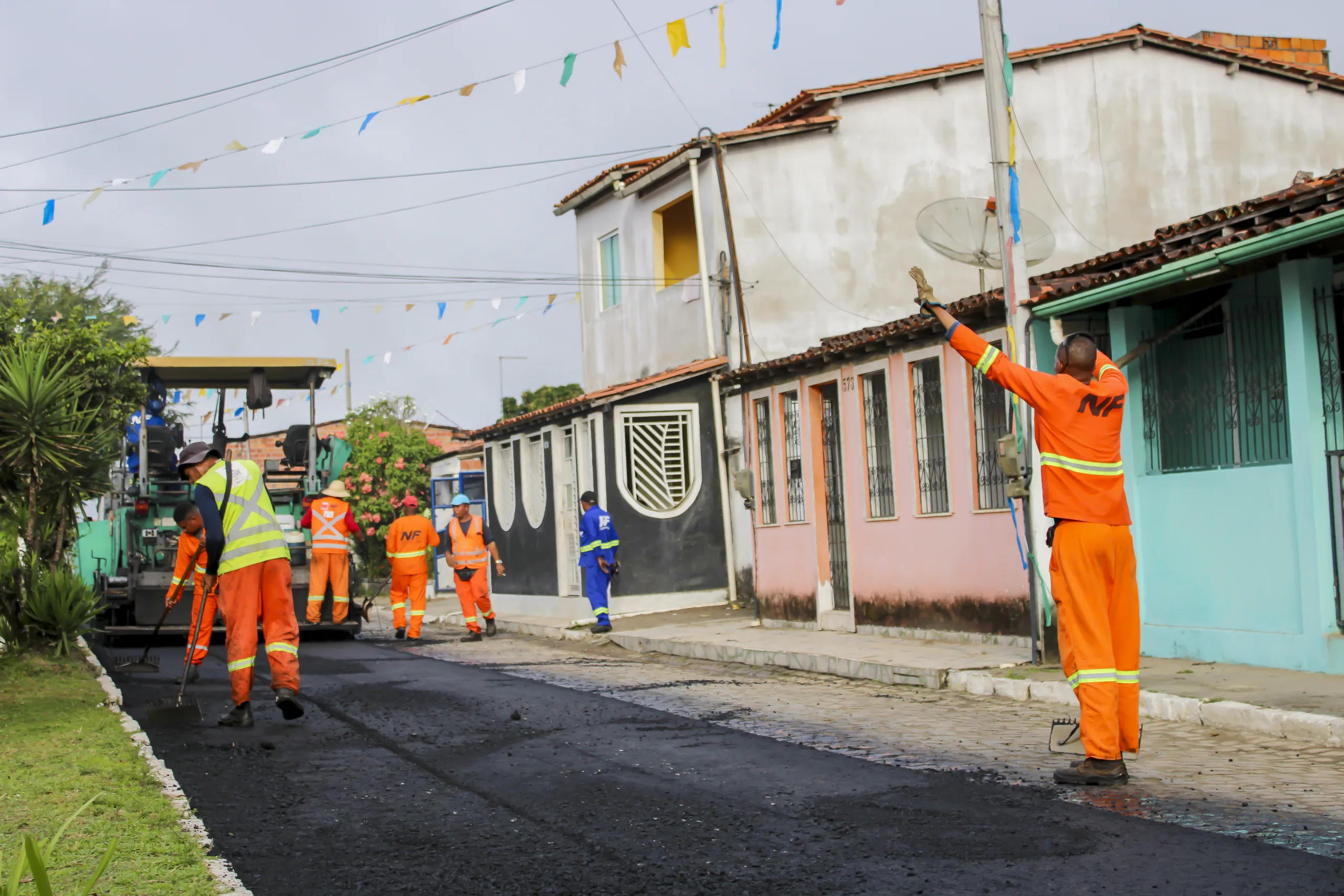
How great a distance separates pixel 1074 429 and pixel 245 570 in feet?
17.2

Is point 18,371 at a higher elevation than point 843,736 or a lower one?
higher

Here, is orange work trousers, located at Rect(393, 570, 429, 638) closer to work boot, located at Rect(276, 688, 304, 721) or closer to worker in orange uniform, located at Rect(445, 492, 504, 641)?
worker in orange uniform, located at Rect(445, 492, 504, 641)

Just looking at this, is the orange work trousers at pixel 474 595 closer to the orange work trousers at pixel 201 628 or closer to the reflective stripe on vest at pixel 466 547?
the reflective stripe on vest at pixel 466 547

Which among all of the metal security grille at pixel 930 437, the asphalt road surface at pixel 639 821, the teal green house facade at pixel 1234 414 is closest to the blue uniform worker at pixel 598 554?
the metal security grille at pixel 930 437

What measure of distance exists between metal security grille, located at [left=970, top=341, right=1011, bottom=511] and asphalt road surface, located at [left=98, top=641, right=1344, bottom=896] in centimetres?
503

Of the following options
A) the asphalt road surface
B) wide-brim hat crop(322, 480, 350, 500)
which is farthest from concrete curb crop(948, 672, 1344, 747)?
wide-brim hat crop(322, 480, 350, 500)

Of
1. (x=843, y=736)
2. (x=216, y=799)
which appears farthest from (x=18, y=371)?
(x=843, y=736)

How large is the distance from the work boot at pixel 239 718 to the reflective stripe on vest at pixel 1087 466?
5.30 metres

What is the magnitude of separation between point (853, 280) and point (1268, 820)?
611 inches

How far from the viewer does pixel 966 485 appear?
13.2m

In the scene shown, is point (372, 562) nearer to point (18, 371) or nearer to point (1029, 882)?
point (18, 371)

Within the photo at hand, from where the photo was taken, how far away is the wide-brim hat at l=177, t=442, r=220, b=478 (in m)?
8.88

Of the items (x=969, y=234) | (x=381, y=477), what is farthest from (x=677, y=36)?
(x=381, y=477)

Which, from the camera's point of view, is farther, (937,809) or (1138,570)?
(1138,570)
